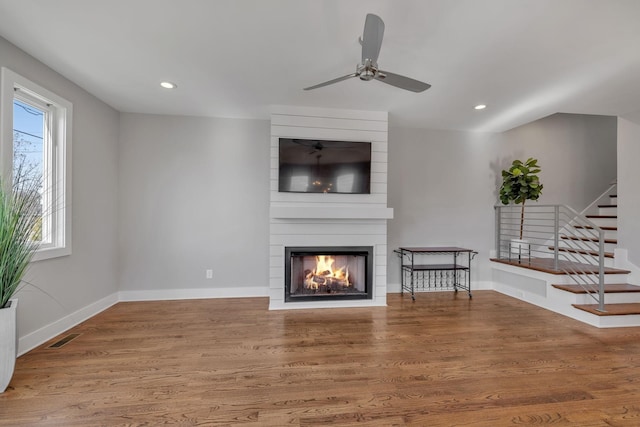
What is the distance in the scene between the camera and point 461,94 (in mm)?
3156

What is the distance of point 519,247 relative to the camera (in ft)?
14.1

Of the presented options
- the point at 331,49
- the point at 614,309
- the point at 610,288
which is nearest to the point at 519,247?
the point at 610,288

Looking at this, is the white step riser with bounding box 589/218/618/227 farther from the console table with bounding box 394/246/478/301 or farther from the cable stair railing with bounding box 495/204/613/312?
the console table with bounding box 394/246/478/301

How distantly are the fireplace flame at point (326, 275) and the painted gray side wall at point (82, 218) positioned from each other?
2552 mm

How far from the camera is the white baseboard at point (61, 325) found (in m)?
2.40

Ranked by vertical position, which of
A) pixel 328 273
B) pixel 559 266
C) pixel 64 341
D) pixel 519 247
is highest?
pixel 519 247

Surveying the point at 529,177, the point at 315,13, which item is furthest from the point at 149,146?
the point at 529,177

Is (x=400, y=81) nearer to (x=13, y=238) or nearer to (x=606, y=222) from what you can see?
(x=13, y=238)

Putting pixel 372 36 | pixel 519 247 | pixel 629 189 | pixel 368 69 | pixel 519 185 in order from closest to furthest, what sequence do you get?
pixel 372 36, pixel 368 69, pixel 629 189, pixel 519 185, pixel 519 247

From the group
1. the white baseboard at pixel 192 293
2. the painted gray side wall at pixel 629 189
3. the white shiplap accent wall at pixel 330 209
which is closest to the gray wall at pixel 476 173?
the white shiplap accent wall at pixel 330 209

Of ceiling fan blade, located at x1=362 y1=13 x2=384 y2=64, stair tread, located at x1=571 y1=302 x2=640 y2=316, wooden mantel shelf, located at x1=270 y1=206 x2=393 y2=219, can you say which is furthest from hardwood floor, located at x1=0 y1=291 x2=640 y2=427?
ceiling fan blade, located at x1=362 y1=13 x2=384 y2=64

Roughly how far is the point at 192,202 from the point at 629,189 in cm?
598

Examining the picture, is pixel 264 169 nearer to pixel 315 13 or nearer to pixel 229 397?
pixel 315 13

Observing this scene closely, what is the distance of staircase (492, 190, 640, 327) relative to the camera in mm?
3174
